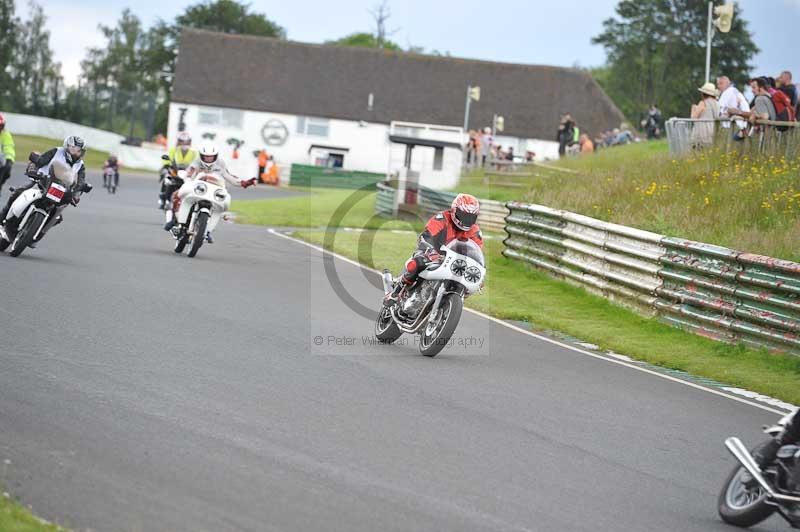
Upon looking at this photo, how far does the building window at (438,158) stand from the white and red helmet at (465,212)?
90.4 feet

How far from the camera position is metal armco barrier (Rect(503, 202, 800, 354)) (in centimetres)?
1507

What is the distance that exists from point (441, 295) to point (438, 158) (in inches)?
1134

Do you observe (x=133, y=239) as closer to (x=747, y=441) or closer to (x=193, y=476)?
(x=747, y=441)

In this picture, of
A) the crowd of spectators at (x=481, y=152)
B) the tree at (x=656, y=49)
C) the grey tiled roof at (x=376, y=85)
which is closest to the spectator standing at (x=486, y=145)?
the crowd of spectators at (x=481, y=152)

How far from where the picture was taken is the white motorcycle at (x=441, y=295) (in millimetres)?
12336

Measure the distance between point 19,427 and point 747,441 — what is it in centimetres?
570

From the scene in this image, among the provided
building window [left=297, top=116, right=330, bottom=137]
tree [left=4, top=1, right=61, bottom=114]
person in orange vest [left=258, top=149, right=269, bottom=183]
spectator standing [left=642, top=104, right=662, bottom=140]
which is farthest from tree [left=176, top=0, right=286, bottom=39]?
spectator standing [left=642, top=104, right=662, bottom=140]

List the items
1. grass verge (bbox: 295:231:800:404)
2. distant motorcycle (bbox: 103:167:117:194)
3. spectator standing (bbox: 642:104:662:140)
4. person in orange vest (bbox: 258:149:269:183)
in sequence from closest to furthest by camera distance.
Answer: grass verge (bbox: 295:231:800:404), spectator standing (bbox: 642:104:662:140), distant motorcycle (bbox: 103:167:117:194), person in orange vest (bbox: 258:149:269:183)

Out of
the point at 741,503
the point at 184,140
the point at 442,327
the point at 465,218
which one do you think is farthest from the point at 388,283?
the point at 184,140

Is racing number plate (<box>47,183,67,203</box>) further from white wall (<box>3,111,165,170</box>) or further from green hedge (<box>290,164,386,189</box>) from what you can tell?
white wall (<box>3,111,165,170</box>)

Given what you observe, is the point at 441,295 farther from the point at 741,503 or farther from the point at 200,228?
the point at 200,228

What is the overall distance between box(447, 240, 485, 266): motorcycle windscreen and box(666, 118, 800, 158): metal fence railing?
11140 millimetres

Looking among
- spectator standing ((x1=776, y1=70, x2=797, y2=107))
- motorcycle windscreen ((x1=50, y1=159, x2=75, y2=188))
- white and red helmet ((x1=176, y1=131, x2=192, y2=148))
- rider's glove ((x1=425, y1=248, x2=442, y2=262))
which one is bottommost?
rider's glove ((x1=425, y1=248, x2=442, y2=262))

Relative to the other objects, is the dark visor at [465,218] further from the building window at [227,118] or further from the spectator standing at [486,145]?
the building window at [227,118]
